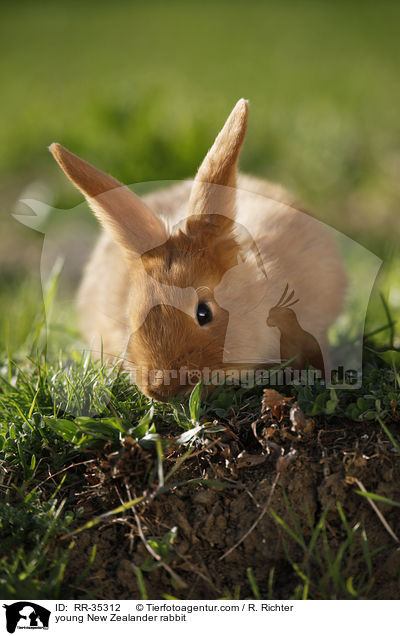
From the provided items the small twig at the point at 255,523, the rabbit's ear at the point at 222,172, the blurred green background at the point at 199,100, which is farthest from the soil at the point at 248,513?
the blurred green background at the point at 199,100

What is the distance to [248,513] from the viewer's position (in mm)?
2088

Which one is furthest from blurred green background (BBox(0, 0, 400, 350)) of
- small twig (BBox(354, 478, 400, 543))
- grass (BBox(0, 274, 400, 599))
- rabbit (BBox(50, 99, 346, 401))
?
small twig (BBox(354, 478, 400, 543))

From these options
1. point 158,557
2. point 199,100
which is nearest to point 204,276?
point 158,557

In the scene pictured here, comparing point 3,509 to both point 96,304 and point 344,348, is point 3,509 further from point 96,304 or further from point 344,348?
point 344,348

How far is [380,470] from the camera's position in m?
2.10

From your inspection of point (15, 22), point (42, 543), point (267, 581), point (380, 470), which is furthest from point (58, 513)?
point (15, 22)

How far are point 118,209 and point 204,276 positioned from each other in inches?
17.4

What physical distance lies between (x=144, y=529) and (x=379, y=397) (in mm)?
951

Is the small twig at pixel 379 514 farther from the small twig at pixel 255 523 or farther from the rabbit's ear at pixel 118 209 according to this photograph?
the rabbit's ear at pixel 118 209

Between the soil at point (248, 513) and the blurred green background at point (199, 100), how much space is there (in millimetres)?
1081
